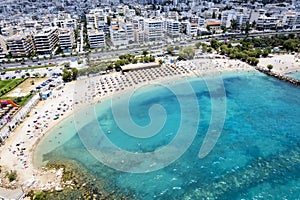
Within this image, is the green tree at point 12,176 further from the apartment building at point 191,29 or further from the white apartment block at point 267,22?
the white apartment block at point 267,22

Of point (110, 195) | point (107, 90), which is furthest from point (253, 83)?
point (110, 195)

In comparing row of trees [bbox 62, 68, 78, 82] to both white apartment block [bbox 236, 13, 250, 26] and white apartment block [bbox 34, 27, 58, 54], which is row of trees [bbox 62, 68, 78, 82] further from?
white apartment block [bbox 236, 13, 250, 26]

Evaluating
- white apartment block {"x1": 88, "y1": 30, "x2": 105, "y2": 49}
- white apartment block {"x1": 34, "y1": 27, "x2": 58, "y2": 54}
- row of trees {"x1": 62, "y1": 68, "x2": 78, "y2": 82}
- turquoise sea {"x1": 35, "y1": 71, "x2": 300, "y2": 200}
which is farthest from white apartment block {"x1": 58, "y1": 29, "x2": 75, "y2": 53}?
turquoise sea {"x1": 35, "y1": 71, "x2": 300, "y2": 200}

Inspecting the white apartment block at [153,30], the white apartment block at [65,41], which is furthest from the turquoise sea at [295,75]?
the white apartment block at [65,41]

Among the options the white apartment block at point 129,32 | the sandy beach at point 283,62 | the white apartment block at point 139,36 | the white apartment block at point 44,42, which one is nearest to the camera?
the sandy beach at point 283,62

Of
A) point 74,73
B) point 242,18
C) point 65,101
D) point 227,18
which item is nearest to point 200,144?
point 65,101

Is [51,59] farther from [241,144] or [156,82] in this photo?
[241,144]

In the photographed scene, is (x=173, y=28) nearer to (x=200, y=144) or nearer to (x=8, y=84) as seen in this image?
(x=8, y=84)
